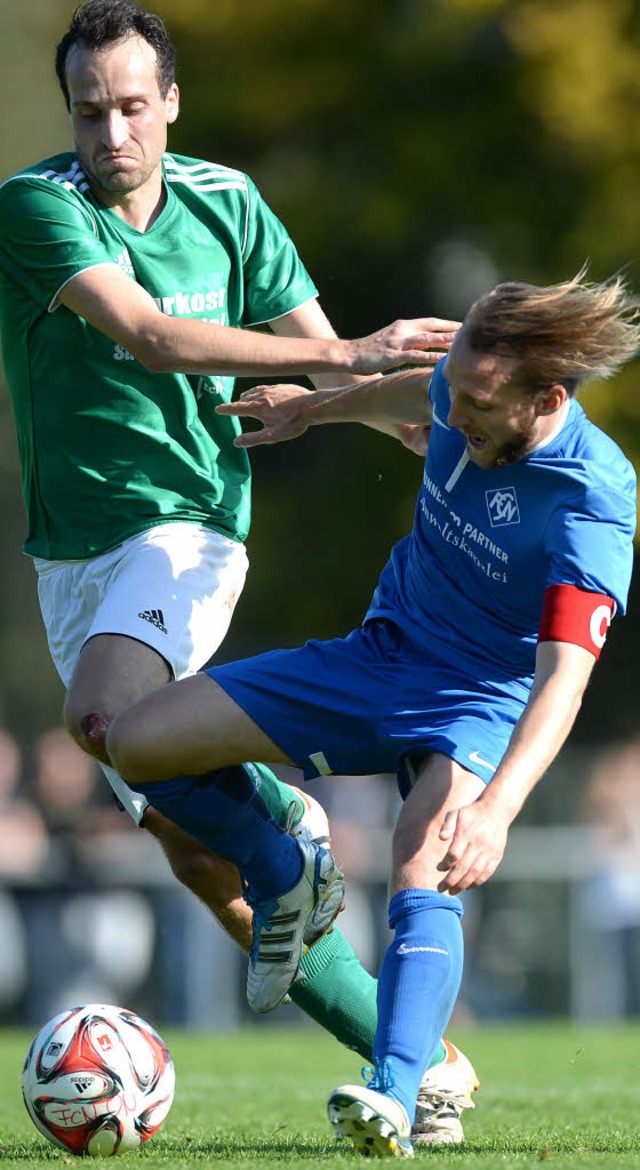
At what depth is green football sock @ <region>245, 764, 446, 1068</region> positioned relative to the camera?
535cm

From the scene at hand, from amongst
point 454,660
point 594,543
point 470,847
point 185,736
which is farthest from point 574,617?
point 185,736

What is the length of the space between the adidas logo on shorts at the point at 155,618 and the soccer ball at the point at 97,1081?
1.09 meters

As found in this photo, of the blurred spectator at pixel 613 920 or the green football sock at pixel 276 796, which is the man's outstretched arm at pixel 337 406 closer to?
the green football sock at pixel 276 796

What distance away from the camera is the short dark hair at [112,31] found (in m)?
5.50

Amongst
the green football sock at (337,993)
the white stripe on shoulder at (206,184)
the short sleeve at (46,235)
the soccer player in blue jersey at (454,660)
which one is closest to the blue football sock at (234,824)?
the soccer player in blue jersey at (454,660)

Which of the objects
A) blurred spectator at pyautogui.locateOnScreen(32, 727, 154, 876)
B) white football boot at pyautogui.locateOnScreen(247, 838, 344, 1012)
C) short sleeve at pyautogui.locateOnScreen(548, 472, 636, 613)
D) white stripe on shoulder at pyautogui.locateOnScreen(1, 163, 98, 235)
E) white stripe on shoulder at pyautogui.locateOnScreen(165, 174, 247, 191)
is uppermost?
white stripe on shoulder at pyautogui.locateOnScreen(1, 163, 98, 235)

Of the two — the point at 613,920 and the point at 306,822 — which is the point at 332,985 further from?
the point at 613,920

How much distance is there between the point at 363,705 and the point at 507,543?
22.4 inches

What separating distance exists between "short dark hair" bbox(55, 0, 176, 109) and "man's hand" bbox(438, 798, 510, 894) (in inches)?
103

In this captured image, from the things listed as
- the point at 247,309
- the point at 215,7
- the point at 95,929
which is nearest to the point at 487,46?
the point at 215,7

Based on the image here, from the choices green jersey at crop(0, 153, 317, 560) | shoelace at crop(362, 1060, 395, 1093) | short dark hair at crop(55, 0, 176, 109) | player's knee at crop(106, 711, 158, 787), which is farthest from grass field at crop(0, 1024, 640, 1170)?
short dark hair at crop(55, 0, 176, 109)

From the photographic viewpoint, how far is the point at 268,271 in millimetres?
6105

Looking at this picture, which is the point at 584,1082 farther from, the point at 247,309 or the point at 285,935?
the point at 247,309

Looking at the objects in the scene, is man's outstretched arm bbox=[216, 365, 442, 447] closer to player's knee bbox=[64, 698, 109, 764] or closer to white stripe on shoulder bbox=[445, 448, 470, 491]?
white stripe on shoulder bbox=[445, 448, 470, 491]
